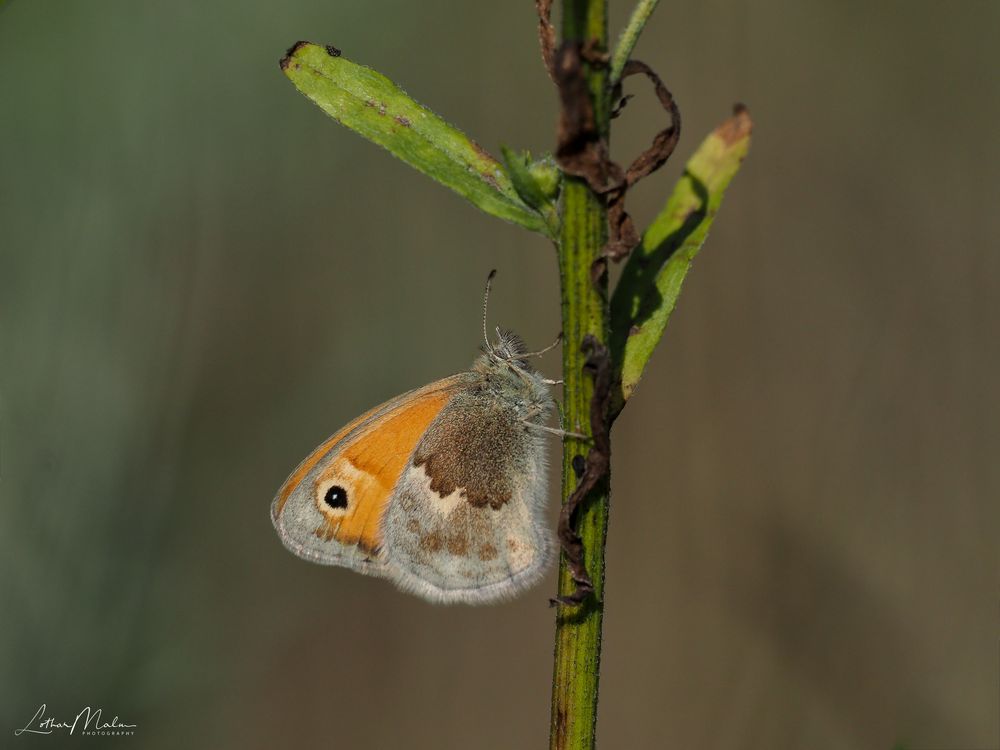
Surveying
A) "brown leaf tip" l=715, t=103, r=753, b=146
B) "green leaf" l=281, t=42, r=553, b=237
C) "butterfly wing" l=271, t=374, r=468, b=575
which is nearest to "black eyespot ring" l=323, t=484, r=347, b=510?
"butterfly wing" l=271, t=374, r=468, b=575

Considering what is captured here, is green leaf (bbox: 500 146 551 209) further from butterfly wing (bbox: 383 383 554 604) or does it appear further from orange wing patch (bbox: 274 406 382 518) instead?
orange wing patch (bbox: 274 406 382 518)

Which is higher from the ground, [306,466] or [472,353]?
[472,353]

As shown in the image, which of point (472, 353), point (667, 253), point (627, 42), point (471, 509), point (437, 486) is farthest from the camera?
point (472, 353)

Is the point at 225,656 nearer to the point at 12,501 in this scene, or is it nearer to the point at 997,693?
the point at 12,501

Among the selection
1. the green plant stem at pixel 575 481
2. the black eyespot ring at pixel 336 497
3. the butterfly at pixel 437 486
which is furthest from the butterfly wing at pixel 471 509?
the green plant stem at pixel 575 481

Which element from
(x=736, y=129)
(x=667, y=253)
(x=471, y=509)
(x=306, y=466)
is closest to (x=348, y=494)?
(x=306, y=466)

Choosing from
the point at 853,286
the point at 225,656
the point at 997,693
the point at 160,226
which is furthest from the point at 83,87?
the point at 997,693

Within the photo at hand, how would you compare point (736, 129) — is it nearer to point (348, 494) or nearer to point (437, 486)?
point (437, 486)
